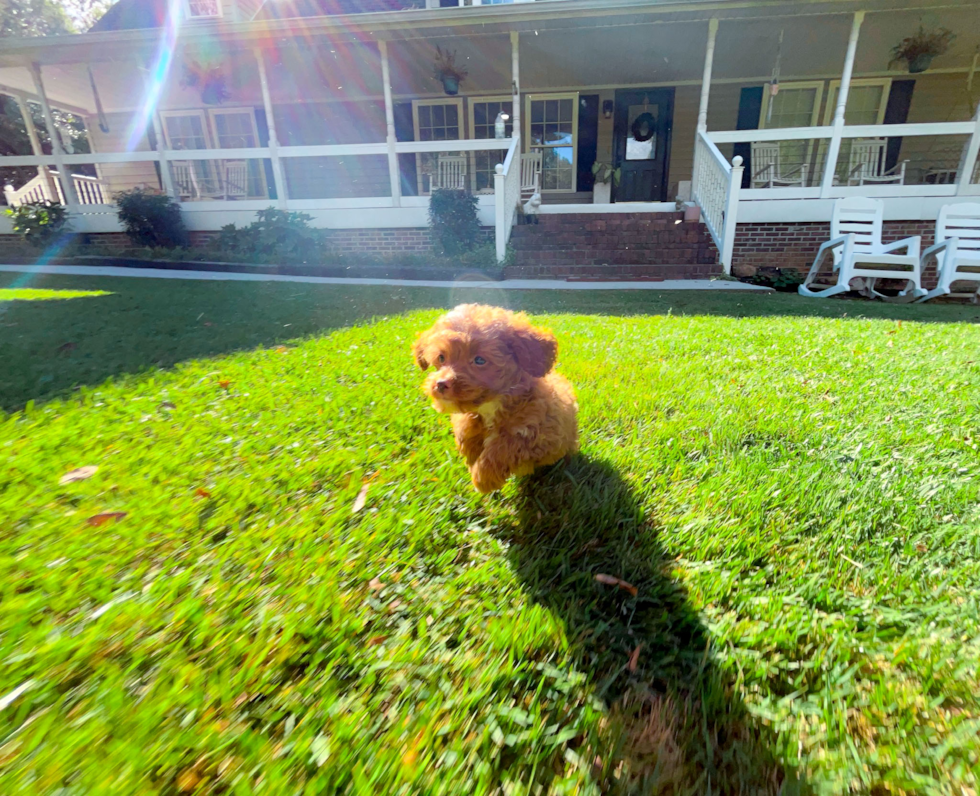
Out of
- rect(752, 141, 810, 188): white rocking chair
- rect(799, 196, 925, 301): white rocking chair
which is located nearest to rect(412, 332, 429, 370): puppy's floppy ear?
rect(799, 196, 925, 301): white rocking chair

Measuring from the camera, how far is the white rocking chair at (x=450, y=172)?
40.5ft

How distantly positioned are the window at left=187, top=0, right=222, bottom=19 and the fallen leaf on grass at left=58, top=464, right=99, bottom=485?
1614 centimetres

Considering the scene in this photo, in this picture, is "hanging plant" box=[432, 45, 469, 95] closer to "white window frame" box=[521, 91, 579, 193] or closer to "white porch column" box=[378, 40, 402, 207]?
"white porch column" box=[378, 40, 402, 207]

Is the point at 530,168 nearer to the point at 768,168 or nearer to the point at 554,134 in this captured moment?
the point at 554,134

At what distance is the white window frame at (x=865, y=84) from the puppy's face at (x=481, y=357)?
A: 46.5ft

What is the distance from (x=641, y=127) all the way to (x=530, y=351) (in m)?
13.0

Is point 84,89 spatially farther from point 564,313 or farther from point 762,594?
point 762,594

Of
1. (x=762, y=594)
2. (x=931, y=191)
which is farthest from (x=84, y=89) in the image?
(x=931, y=191)

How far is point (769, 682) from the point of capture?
1.08m

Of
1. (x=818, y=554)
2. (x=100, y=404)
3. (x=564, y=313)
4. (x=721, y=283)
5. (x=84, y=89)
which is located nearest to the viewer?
(x=818, y=554)

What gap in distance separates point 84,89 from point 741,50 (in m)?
18.0

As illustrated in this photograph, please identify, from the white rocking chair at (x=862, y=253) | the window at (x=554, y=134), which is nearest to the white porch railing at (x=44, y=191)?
the window at (x=554, y=134)

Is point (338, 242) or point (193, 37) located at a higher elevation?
point (193, 37)

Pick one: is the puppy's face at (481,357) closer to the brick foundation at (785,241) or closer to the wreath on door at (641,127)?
the brick foundation at (785,241)
